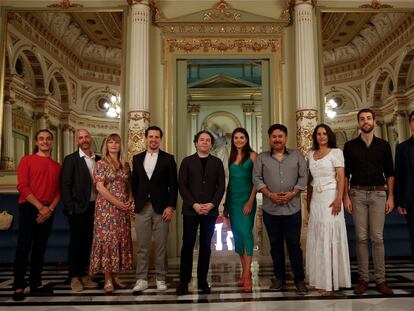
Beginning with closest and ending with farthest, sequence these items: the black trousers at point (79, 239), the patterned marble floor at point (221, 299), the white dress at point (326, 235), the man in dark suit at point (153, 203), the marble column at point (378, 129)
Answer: the patterned marble floor at point (221, 299) → the white dress at point (326, 235) → the man in dark suit at point (153, 203) → the black trousers at point (79, 239) → the marble column at point (378, 129)

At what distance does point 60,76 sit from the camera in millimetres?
5746

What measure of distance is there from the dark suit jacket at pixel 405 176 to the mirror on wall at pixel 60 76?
3.55 metres

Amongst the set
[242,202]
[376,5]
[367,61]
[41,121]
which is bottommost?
[242,202]

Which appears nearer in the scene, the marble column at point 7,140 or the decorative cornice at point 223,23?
the marble column at point 7,140

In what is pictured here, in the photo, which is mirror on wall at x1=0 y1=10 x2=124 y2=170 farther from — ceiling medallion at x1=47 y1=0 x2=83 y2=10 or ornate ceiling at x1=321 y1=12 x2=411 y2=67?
ornate ceiling at x1=321 y1=12 x2=411 y2=67

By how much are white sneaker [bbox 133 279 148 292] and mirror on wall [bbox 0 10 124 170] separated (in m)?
2.52

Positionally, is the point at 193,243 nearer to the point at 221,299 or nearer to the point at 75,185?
→ the point at 221,299

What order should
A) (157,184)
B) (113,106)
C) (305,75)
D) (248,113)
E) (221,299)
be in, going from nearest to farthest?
(221,299) < (157,184) < (305,75) < (113,106) < (248,113)

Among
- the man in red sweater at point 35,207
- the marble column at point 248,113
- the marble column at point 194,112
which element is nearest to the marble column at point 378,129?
the marble column at point 248,113

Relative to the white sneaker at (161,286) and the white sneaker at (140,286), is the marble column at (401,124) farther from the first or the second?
the white sneaker at (140,286)

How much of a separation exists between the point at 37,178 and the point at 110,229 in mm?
751

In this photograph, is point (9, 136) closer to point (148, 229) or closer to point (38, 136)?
point (38, 136)

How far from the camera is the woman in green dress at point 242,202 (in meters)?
3.55

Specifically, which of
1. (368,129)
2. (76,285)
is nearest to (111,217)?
(76,285)
